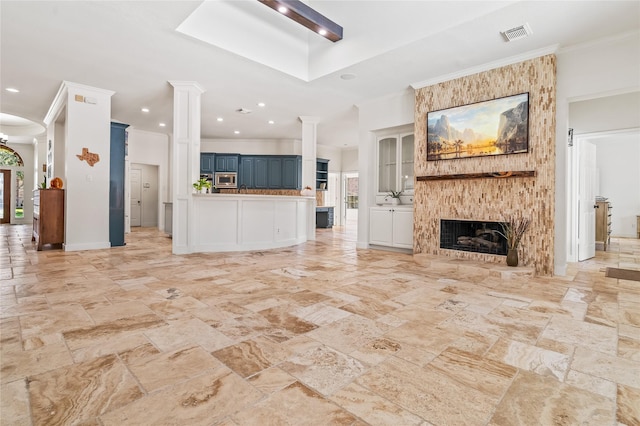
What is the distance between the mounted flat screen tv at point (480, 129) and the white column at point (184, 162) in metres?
4.10

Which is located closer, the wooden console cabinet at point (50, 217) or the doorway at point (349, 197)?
the wooden console cabinet at point (50, 217)

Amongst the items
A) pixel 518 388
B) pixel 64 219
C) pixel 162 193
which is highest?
pixel 162 193

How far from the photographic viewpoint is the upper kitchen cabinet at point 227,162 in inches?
414

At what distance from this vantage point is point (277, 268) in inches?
173

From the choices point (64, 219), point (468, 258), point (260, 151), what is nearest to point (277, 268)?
point (468, 258)

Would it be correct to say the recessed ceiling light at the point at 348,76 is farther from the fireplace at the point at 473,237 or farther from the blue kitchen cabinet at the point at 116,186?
the blue kitchen cabinet at the point at 116,186

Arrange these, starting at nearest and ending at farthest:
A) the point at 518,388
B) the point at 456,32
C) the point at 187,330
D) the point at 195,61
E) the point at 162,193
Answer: the point at 518,388, the point at 187,330, the point at 456,32, the point at 195,61, the point at 162,193

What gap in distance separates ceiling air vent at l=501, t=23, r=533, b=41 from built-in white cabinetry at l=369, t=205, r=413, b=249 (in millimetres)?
2924

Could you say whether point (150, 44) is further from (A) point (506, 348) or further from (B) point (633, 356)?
(B) point (633, 356)

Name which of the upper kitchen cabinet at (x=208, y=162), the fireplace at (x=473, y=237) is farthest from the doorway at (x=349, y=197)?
the fireplace at (x=473, y=237)

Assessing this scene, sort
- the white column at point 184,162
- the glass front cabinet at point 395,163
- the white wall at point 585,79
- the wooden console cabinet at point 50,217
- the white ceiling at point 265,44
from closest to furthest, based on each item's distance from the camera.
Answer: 1. the white ceiling at point 265,44
2. the white wall at point 585,79
3. the white column at point 184,162
4. the wooden console cabinet at point 50,217
5. the glass front cabinet at point 395,163

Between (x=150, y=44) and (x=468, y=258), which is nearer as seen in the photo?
(x=150, y=44)

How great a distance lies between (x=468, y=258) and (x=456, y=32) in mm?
3123

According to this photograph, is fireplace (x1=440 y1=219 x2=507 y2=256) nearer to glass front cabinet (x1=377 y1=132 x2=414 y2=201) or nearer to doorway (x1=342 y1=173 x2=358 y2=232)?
glass front cabinet (x1=377 y1=132 x2=414 y2=201)
